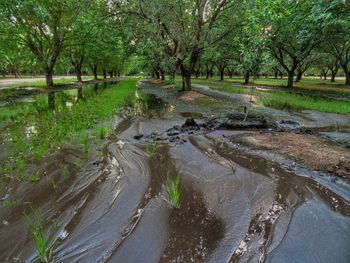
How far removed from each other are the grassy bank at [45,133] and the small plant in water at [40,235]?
1707 millimetres

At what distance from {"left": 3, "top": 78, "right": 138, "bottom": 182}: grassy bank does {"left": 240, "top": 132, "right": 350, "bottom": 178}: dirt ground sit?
→ 15.3 ft

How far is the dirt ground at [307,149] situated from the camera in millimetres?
5410

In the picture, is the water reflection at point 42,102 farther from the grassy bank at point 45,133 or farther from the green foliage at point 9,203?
the green foliage at point 9,203

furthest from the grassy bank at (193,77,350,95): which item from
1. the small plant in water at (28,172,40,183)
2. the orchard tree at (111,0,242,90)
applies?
the small plant in water at (28,172,40,183)

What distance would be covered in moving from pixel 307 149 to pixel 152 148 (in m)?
3.86

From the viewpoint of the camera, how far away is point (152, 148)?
679 cm

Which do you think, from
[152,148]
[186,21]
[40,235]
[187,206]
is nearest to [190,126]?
[152,148]

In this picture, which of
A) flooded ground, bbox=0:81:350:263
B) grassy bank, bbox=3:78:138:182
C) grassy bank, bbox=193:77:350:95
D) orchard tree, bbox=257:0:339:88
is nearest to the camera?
flooded ground, bbox=0:81:350:263

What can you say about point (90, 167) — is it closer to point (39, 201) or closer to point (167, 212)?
point (39, 201)

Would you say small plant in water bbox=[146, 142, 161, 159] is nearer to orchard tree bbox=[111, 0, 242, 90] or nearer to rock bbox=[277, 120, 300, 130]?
rock bbox=[277, 120, 300, 130]

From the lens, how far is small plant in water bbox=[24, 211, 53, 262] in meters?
2.87

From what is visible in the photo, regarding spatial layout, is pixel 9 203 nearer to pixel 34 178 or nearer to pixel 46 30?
pixel 34 178

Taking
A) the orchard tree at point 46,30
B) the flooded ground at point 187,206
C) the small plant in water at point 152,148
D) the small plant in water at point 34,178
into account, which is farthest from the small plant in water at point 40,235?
the orchard tree at point 46,30

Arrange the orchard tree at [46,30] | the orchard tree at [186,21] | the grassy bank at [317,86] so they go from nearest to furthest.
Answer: the orchard tree at [186,21], the orchard tree at [46,30], the grassy bank at [317,86]
